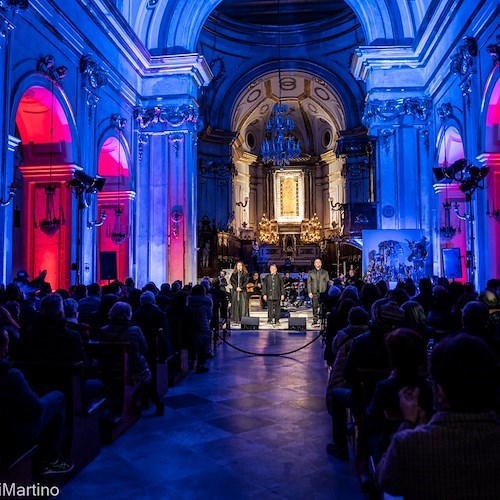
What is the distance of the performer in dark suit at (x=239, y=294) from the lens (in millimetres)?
13703

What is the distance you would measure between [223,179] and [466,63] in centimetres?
1606

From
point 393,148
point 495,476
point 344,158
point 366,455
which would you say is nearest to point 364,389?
point 366,455

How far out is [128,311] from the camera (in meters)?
5.02

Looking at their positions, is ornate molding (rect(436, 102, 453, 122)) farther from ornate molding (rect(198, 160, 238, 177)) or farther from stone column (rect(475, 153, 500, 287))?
ornate molding (rect(198, 160, 238, 177))

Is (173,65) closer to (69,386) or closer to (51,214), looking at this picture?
(51,214)

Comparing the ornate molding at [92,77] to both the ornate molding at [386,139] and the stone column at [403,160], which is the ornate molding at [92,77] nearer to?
the stone column at [403,160]

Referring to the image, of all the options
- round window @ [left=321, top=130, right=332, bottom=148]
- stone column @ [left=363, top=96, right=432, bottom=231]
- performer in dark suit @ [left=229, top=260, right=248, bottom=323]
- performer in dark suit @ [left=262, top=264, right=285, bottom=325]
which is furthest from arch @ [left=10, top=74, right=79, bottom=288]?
round window @ [left=321, top=130, right=332, bottom=148]

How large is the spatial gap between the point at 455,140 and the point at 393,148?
2.33 m

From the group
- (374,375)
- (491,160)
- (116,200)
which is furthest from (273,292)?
(374,375)

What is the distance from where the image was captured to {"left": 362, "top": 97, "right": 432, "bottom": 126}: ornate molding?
15375mm

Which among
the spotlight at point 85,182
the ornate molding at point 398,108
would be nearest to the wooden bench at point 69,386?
the spotlight at point 85,182

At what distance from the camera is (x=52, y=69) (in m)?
10.2

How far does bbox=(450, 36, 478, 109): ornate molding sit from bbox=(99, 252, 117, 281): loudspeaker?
9105 mm

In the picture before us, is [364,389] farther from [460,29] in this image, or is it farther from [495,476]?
[460,29]
